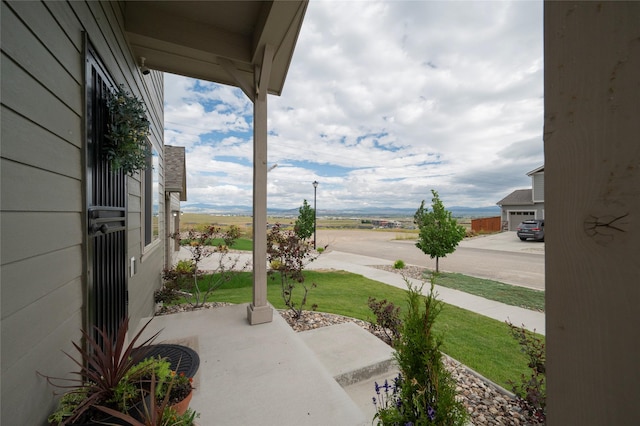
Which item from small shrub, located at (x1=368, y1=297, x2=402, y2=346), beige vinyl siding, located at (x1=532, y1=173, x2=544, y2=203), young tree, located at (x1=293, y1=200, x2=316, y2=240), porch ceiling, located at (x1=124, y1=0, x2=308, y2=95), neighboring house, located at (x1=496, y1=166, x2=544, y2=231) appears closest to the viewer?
porch ceiling, located at (x1=124, y1=0, x2=308, y2=95)

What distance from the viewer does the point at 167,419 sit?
1148mm

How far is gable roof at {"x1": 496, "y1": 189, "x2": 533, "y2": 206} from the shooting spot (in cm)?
1948

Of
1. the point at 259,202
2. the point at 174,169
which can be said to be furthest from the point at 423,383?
the point at 174,169

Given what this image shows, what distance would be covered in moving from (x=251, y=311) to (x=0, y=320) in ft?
7.38

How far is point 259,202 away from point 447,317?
352 centimetres

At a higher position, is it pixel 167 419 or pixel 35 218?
pixel 35 218

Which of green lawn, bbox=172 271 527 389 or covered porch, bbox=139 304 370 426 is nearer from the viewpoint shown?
covered porch, bbox=139 304 370 426

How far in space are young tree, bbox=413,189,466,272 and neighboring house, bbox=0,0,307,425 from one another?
5.97 m

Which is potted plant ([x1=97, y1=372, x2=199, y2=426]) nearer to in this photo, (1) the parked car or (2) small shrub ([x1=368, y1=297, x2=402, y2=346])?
(2) small shrub ([x1=368, y1=297, x2=402, y2=346])

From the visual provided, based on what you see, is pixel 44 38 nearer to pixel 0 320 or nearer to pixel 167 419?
pixel 0 320

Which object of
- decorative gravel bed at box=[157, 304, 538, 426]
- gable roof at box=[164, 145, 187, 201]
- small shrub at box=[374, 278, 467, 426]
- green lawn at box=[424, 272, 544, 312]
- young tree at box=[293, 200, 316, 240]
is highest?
gable roof at box=[164, 145, 187, 201]

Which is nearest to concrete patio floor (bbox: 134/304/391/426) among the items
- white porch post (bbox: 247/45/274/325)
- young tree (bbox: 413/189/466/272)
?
white porch post (bbox: 247/45/274/325)
